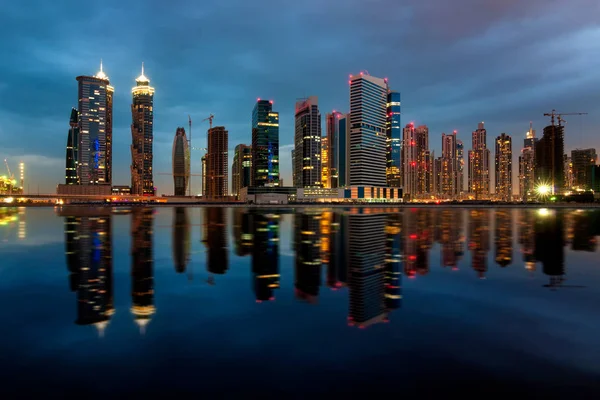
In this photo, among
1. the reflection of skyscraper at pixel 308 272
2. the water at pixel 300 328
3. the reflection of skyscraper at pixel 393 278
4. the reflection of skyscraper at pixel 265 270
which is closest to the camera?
the water at pixel 300 328

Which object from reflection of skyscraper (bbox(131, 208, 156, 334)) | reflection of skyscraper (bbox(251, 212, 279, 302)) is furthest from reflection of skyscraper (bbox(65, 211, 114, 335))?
reflection of skyscraper (bbox(251, 212, 279, 302))

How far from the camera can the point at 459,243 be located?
89.1 feet

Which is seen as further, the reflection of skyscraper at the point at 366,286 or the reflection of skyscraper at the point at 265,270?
the reflection of skyscraper at the point at 265,270

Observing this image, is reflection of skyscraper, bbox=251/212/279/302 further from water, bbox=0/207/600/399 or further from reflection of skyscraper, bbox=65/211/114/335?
reflection of skyscraper, bbox=65/211/114/335

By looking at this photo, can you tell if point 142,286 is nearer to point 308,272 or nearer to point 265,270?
point 265,270

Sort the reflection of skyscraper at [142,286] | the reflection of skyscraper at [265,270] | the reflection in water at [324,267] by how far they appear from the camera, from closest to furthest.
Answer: the reflection of skyscraper at [142,286], the reflection in water at [324,267], the reflection of skyscraper at [265,270]

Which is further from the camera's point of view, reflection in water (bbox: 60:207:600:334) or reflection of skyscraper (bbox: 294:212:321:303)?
reflection of skyscraper (bbox: 294:212:321:303)

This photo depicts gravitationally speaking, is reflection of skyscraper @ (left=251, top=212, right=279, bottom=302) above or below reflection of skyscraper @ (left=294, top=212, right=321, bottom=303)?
below

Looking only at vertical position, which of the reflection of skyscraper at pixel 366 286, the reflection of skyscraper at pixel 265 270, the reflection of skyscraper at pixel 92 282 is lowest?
the reflection of skyscraper at pixel 265 270

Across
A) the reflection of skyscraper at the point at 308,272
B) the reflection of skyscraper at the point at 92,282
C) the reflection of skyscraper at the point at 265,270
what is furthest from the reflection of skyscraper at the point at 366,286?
the reflection of skyscraper at the point at 92,282

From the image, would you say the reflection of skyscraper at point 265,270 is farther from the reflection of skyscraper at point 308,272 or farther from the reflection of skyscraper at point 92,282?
the reflection of skyscraper at point 92,282

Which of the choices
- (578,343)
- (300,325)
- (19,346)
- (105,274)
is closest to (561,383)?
(578,343)

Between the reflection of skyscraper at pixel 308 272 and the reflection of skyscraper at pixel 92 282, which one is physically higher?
the reflection of skyscraper at pixel 92 282

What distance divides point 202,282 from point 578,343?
11.8 metres
